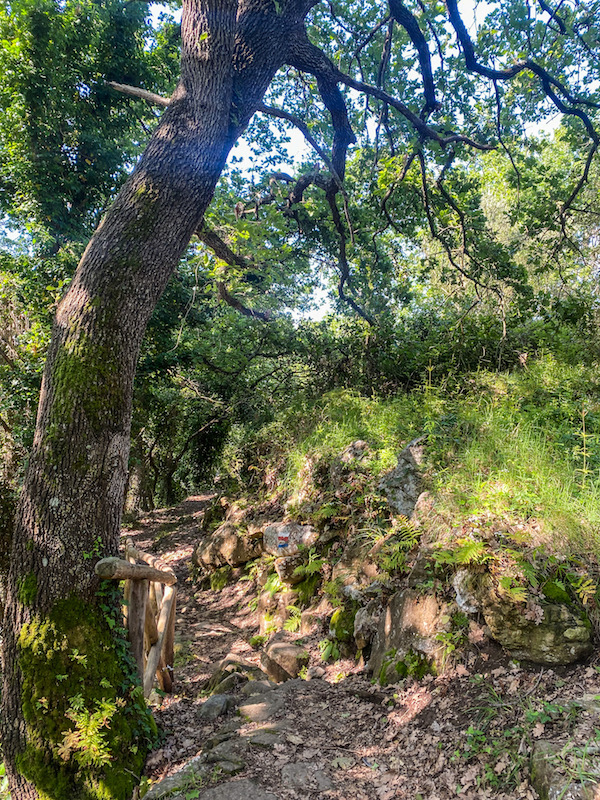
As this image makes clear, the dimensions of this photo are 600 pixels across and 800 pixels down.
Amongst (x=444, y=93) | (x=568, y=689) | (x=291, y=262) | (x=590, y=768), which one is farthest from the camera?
(x=291, y=262)

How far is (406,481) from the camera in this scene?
487 cm

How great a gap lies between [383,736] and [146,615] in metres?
2.50

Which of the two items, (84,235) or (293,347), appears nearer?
(293,347)

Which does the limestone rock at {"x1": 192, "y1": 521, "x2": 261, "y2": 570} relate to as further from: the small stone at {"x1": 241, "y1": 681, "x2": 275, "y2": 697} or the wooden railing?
the small stone at {"x1": 241, "y1": 681, "x2": 275, "y2": 697}

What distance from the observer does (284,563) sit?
19.8ft

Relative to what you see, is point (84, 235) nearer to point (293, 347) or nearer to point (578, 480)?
point (293, 347)

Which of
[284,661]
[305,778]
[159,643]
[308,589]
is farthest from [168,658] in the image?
[305,778]

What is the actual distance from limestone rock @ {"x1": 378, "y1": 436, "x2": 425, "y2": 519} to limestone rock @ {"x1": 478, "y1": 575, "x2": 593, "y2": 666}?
62.9 inches

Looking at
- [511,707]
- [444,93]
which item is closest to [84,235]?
[444,93]

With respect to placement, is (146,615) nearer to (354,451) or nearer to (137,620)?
(137,620)

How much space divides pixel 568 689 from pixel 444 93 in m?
8.01

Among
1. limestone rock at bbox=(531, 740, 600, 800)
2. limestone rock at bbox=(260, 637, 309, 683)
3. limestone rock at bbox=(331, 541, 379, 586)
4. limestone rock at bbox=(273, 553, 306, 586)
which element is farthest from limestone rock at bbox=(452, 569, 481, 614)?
limestone rock at bbox=(273, 553, 306, 586)

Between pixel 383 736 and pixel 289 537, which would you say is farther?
pixel 289 537

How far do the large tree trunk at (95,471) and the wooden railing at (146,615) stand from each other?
19 cm
